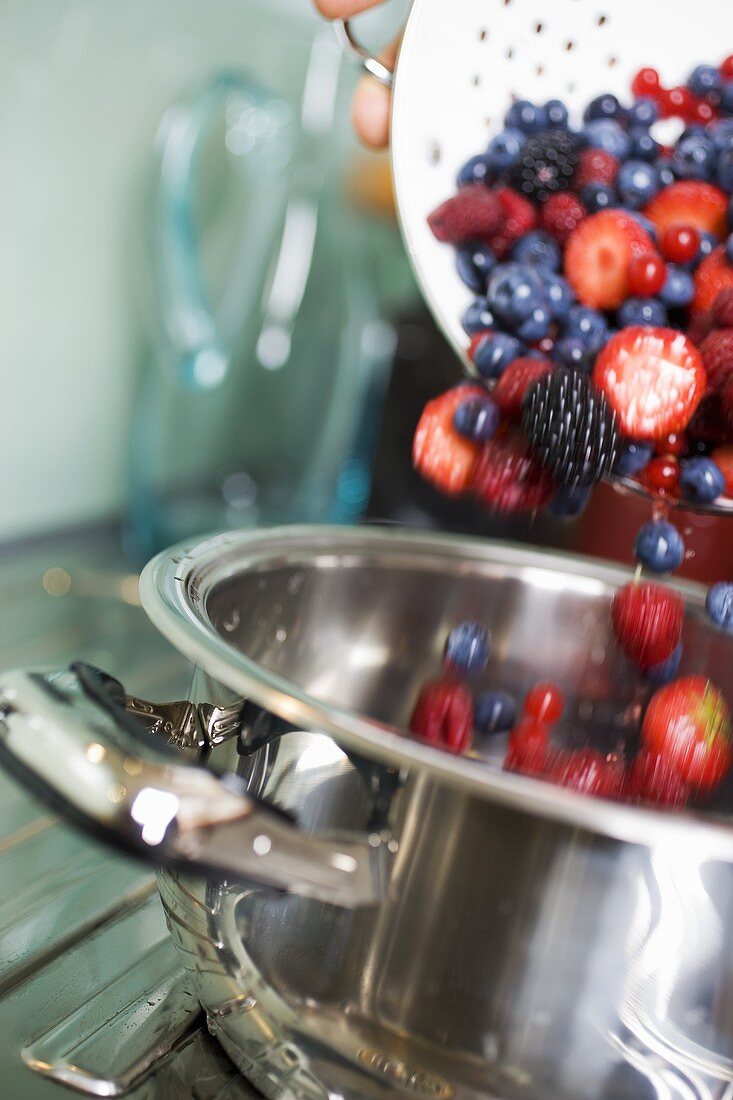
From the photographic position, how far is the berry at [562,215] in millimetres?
521

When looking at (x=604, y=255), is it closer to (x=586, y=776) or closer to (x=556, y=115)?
(x=556, y=115)

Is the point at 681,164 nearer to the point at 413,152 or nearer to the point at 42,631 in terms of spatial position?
the point at 413,152

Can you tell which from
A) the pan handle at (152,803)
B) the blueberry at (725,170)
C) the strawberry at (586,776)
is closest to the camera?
the pan handle at (152,803)

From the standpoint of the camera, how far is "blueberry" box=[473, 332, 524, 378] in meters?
0.47

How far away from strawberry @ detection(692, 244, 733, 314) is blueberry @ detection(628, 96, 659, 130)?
74mm

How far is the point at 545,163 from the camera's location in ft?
1.70

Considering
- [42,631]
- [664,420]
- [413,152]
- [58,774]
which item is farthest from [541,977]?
[42,631]

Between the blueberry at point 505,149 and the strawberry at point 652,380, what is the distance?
119 millimetres

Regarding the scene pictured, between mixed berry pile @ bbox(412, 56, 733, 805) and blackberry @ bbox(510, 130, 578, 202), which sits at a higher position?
blackberry @ bbox(510, 130, 578, 202)


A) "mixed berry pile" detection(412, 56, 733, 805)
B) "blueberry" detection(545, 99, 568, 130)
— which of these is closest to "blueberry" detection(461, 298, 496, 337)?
"mixed berry pile" detection(412, 56, 733, 805)

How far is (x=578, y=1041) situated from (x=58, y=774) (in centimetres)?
15

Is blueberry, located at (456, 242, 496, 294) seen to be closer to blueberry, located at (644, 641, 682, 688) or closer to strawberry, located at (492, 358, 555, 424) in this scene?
strawberry, located at (492, 358, 555, 424)

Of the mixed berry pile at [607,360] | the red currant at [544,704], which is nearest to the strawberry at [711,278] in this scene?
the mixed berry pile at [607,360]

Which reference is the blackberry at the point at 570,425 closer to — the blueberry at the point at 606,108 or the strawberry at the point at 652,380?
the strawberry at the point at 652,380
